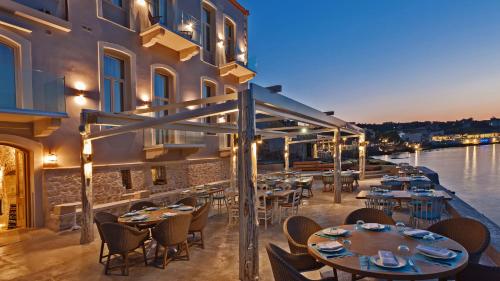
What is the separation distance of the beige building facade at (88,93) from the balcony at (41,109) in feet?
0.07

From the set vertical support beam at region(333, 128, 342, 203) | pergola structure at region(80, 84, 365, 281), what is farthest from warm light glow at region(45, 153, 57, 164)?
vertical support beam at region(333, 128, 342, 203)

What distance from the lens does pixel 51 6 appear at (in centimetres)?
763

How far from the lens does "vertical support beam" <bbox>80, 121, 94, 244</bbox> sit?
612 centimetres

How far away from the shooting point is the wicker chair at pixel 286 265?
260cm

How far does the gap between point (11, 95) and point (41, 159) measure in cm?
181

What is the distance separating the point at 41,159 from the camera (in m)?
7.46

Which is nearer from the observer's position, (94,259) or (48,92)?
(94,259)

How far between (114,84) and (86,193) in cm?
468

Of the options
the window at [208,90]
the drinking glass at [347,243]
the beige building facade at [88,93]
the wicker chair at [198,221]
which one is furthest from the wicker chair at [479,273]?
the window at [208,90]

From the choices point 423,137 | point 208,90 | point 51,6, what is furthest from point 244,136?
point 423,137

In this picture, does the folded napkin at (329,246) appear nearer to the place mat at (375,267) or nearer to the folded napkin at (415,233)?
the place mat at (375,267)

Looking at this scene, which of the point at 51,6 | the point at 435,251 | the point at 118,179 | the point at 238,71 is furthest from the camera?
the point at 238,71

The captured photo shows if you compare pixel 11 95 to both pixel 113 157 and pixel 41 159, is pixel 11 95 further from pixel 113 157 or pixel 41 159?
pixel 113 157

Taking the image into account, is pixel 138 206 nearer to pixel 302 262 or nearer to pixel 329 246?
pixel 302 262
